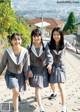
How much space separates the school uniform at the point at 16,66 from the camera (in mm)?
4492

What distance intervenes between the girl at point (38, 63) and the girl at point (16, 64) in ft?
0.66

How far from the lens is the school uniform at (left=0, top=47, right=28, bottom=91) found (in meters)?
4.49

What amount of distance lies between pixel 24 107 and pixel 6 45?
426 cm

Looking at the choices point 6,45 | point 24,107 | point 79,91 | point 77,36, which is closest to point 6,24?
point 6,45

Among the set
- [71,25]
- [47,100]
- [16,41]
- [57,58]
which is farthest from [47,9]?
[16,41]

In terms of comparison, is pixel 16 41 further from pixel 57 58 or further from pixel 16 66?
pixel 57 58

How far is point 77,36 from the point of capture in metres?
46.2

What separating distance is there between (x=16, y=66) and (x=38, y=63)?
0.42 meters

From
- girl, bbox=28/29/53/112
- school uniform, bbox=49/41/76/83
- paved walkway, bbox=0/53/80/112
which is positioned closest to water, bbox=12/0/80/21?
paved walkway, bbox=0/53/80/112

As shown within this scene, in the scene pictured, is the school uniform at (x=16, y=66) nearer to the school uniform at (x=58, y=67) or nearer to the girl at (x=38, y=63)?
the girl at (x=38, y=63)

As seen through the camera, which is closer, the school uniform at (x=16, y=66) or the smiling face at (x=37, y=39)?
the school uniform at (x=16, y=66)

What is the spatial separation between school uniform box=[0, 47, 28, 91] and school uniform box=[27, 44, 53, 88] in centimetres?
20

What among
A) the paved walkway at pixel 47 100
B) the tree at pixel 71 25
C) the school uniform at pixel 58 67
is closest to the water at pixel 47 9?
the tree at pixel 71 25

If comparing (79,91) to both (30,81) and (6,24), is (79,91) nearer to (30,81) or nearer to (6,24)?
(30,81)
